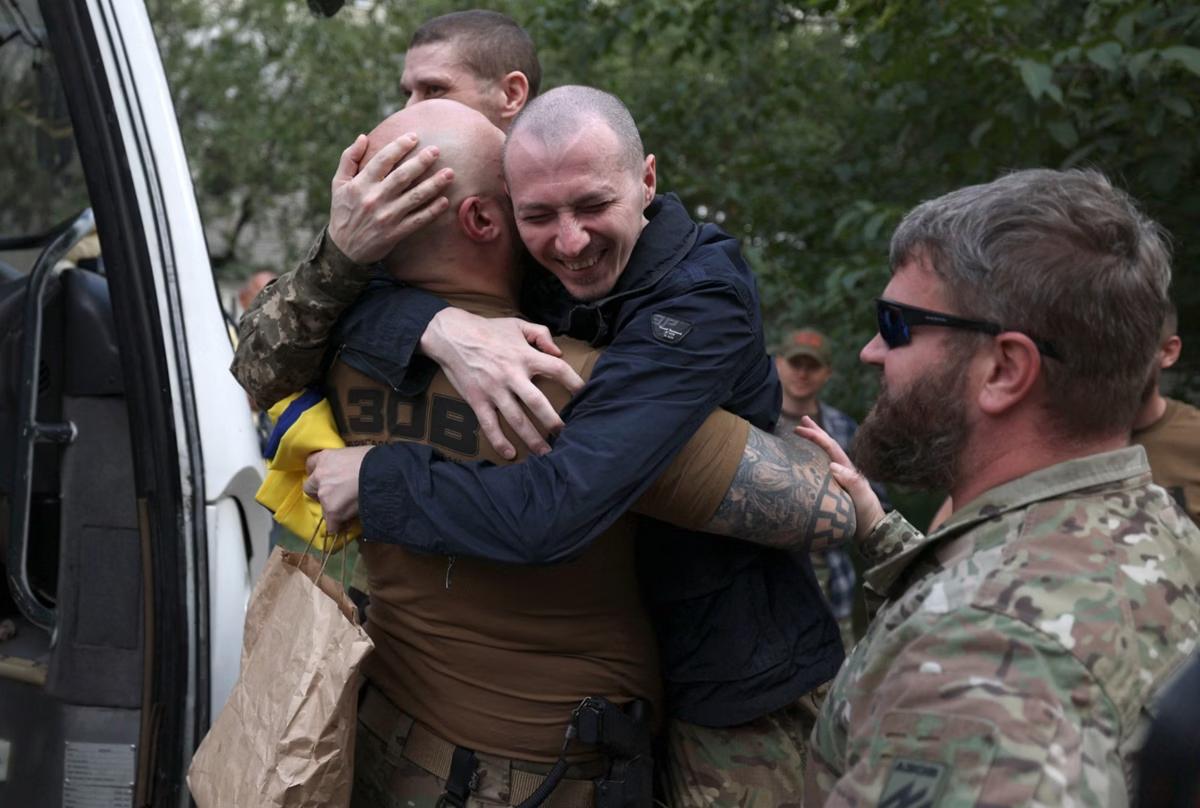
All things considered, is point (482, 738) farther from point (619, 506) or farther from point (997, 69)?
point (997, 69)

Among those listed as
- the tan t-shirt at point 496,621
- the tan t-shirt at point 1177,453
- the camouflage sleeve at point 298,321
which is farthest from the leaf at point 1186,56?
the camouflage sleeve at point 298,321

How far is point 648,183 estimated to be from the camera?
2.18m

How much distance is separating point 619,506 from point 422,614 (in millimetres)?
439

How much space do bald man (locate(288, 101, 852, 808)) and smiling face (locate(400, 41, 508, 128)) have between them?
604mm

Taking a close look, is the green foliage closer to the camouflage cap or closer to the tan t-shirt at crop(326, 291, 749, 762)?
the camouflage cap

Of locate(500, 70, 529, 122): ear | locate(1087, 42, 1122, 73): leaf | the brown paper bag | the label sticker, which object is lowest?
the label sticker

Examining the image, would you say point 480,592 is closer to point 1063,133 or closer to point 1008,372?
point 1008,372

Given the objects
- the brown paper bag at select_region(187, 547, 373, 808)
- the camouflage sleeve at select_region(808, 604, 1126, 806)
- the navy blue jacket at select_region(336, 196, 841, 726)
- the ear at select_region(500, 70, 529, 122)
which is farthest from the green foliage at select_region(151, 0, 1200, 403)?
the camouflage sleeve at select_region(808, 604, 1126, 806)

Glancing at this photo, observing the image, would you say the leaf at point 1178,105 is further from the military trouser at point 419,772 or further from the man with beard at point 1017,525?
the military trouser at point 419,772

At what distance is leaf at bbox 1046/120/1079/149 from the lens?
4.26m

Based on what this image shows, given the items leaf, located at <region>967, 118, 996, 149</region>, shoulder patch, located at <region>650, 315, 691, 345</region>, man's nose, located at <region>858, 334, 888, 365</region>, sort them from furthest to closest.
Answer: leaf, located at <region>967, 118, 996, 149</region>
shoulder patch, located at <region>650, 315, 691, 345</region>
man's nose, located at <region>858, 334, 888, 365</region>

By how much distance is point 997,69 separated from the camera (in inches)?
184

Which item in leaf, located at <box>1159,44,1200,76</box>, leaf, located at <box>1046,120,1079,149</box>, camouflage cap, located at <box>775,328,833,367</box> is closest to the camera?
leaf, located at <box>1159,44,1200,76</box>

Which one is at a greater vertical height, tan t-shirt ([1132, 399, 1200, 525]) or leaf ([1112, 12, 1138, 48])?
leaf ([1112, 12, 1138, 48])
